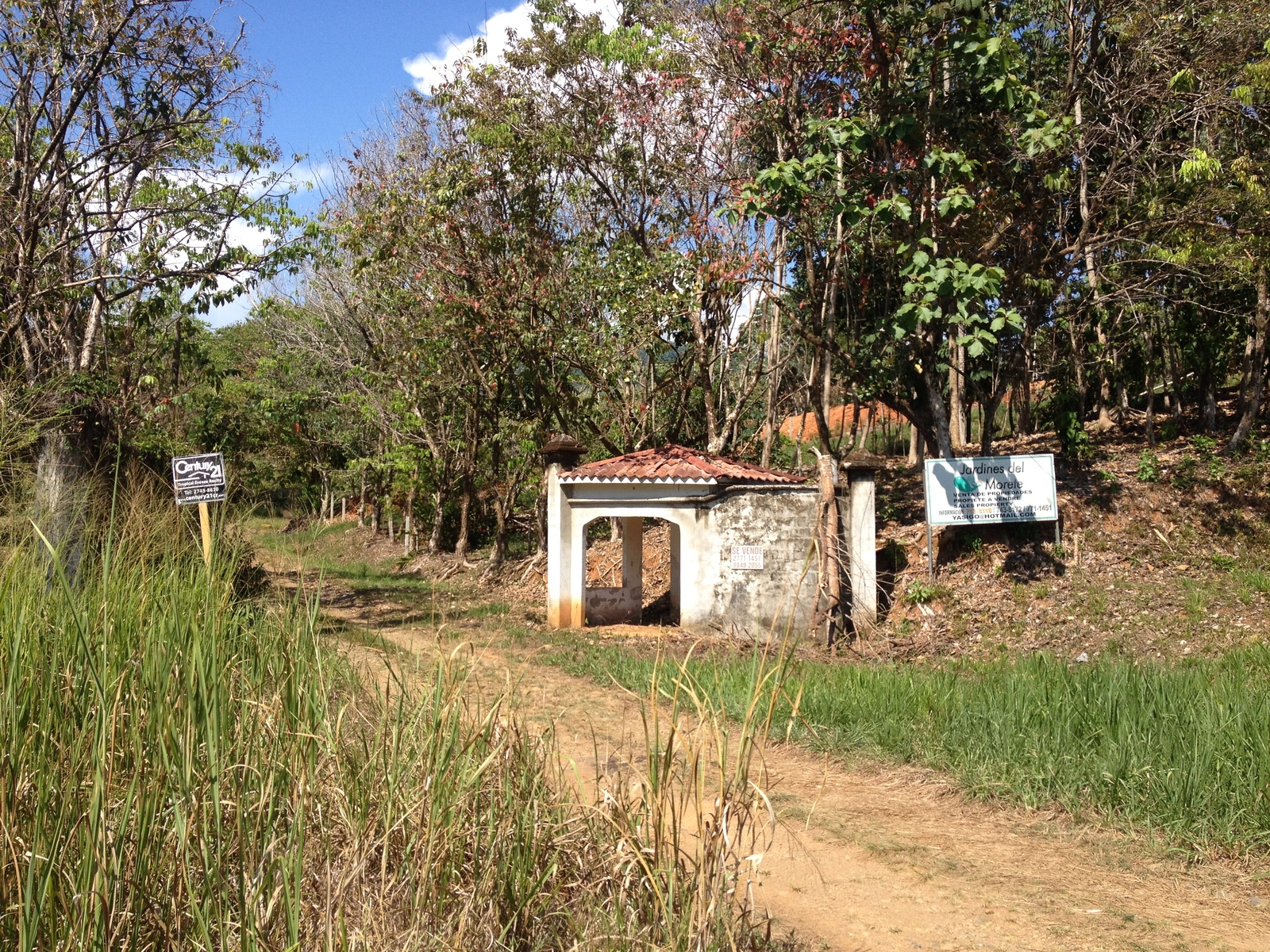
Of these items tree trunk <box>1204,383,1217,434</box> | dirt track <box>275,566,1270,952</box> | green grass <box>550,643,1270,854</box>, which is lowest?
dirt track <box>275,566,1270,952</box>

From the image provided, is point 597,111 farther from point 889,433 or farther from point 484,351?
point 889,433

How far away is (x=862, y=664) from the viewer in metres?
10.1

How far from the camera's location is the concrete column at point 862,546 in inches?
473

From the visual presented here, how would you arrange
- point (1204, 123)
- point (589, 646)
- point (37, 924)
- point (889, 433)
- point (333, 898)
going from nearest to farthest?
point (37, 924) → point (333, 898) → point (589, 646) → point (1204, 123) → point (889, 433)

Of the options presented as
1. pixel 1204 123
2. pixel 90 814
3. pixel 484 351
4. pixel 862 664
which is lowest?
pixel 862 664

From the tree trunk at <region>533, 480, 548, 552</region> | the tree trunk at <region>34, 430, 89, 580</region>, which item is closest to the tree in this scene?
the tree trunk at <region>34, 430, 89, 580</region>

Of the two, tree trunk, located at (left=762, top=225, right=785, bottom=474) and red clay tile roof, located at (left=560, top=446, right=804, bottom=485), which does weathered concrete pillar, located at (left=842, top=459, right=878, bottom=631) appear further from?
tree trunk, located at (left=762, top=225, right=785, bottom=474)

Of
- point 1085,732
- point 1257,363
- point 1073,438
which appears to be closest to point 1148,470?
point 1073,438

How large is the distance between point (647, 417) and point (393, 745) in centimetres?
1410

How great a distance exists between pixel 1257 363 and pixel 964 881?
38.5 feet

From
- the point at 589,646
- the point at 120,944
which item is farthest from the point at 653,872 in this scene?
the point at 589,646

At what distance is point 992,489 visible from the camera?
1257 centimetres

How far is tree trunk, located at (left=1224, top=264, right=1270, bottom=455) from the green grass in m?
6.58

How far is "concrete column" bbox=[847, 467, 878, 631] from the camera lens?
39.4ft
